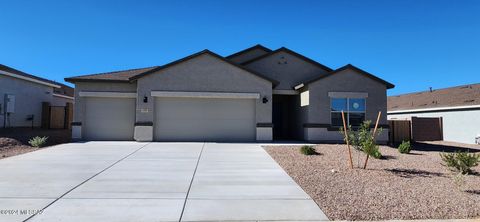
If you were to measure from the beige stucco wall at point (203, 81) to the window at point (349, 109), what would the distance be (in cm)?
351

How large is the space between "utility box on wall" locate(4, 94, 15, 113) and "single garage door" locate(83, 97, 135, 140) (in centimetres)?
547

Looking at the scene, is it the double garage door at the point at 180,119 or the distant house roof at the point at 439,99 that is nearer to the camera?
the double garage door at the point at 180,119

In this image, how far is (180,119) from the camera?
55.3 feet

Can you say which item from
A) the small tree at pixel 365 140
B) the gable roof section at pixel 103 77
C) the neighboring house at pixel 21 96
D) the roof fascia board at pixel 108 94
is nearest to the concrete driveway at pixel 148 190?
the small tree at pixel 365 140

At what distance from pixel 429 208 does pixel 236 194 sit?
347 cm

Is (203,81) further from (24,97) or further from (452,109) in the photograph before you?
(452,109)

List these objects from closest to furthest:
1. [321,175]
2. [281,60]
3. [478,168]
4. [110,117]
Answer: [321,175], [478,168], [110,117], [281,60]

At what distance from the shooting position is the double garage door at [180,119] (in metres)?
16.8

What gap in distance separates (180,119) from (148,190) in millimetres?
10483

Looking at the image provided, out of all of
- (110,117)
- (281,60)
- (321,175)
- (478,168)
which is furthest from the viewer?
(281,60)

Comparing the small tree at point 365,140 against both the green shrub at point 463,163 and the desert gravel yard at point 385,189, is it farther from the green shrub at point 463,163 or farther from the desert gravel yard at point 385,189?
the green shrub at point 463,163

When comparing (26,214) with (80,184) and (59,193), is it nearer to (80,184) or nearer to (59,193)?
(59,193)

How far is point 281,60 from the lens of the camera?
19.8 m

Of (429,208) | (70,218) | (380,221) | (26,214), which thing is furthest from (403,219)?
(26,214)
